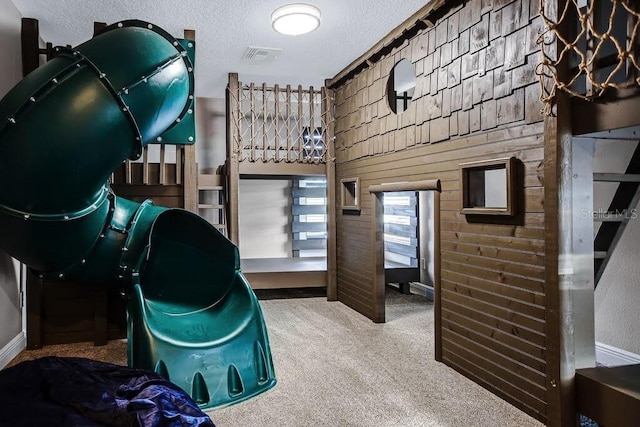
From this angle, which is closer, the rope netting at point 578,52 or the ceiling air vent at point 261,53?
the rope netting at point 578,52

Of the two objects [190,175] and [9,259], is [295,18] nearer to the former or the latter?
[190,175]

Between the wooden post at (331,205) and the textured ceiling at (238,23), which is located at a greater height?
the textured ceiling at (238,23)

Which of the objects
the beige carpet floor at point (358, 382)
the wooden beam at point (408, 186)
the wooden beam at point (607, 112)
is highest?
the wooden beam at point (607, 112)

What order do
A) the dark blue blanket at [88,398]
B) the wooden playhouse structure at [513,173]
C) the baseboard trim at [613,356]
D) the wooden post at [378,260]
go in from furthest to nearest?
1. the wooden post at [378,260]
2. the baseboard trim at [613,356]
3. the wooden playhouse structure at [513,173]
4. the dark blue blanket at [88,398]

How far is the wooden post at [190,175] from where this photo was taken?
358 cm

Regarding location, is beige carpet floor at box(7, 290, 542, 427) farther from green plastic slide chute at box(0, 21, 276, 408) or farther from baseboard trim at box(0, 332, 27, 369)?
green plastic slide chute at box(0, 21, 276, 408)

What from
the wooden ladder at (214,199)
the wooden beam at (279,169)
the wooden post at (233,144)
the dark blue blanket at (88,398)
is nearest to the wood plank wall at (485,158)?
the wooden beam at (279,169)

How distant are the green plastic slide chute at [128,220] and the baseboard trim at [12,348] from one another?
0.74m

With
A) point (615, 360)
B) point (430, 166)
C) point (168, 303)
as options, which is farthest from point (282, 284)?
point (615, 360)

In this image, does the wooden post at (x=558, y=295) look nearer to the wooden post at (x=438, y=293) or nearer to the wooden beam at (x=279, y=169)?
the wooden post at (x=438, y=293)

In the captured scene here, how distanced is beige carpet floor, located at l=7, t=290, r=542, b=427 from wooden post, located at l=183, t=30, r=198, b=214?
1.20 m

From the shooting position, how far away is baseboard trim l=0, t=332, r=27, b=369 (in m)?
Result: 2.91

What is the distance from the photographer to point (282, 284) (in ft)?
16.3

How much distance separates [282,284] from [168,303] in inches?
78.2
